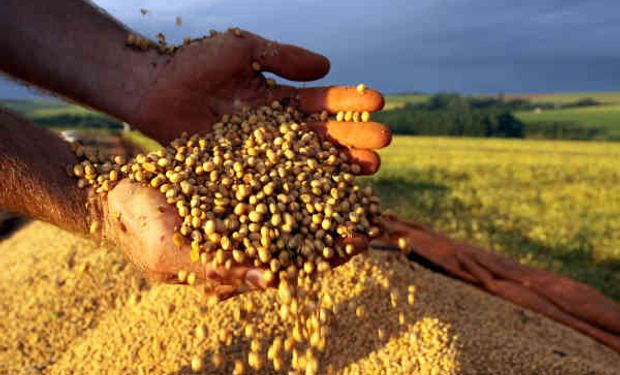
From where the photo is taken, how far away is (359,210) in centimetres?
204

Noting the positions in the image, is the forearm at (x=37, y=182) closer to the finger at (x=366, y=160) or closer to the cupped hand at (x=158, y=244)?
the cupped hand at (x=158, y=244)

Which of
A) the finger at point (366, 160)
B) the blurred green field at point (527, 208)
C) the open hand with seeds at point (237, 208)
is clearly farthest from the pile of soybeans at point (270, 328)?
the blurred green field at point (527, 208)

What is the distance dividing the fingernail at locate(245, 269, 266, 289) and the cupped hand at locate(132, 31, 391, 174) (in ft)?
2.85

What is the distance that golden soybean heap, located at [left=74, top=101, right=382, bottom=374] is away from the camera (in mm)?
1825

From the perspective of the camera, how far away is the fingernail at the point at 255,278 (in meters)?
1.76

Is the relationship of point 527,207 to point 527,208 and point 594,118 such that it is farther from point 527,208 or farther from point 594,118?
point 594,118

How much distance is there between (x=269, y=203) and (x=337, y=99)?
0.74 m

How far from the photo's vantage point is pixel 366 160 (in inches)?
91.0

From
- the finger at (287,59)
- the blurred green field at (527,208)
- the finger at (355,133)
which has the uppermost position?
the finger at (287,59)

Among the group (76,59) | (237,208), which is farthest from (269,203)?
(76,59)

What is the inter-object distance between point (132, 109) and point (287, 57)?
79cm

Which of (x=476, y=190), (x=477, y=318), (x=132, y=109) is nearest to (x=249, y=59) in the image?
(x=132, y=109)

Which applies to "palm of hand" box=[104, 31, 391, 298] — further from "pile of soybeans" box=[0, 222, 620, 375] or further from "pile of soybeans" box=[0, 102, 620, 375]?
"pile of soybeans" box=[0, 222, 620, 375]

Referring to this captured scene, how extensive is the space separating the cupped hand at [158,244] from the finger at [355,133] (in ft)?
1.65
